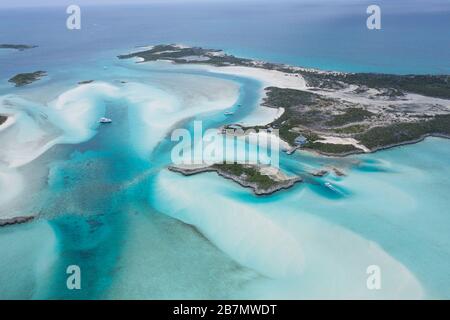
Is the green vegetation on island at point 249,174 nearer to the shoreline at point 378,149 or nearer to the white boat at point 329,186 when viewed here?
the white boat at point 329,186

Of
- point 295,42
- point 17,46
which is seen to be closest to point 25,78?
point 17,46

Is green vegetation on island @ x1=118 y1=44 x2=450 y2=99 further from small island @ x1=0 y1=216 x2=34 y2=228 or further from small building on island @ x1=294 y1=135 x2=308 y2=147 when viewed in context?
small island @ x1=0 y1=216 x2=34 y2=228

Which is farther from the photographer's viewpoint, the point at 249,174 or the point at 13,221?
the point at 249,174

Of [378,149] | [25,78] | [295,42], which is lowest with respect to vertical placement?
[378,149]

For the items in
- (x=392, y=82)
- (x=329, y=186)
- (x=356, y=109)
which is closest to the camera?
(x=329, y=186)

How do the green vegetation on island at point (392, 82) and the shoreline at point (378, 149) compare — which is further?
the green vegetation on island at point (392, 82)

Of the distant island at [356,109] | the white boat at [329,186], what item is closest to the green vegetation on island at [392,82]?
the distant island at [356,109]

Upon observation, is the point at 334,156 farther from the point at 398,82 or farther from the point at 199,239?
the point at 398,82

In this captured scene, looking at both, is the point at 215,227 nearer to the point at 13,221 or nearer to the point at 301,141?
the point at 13,221
